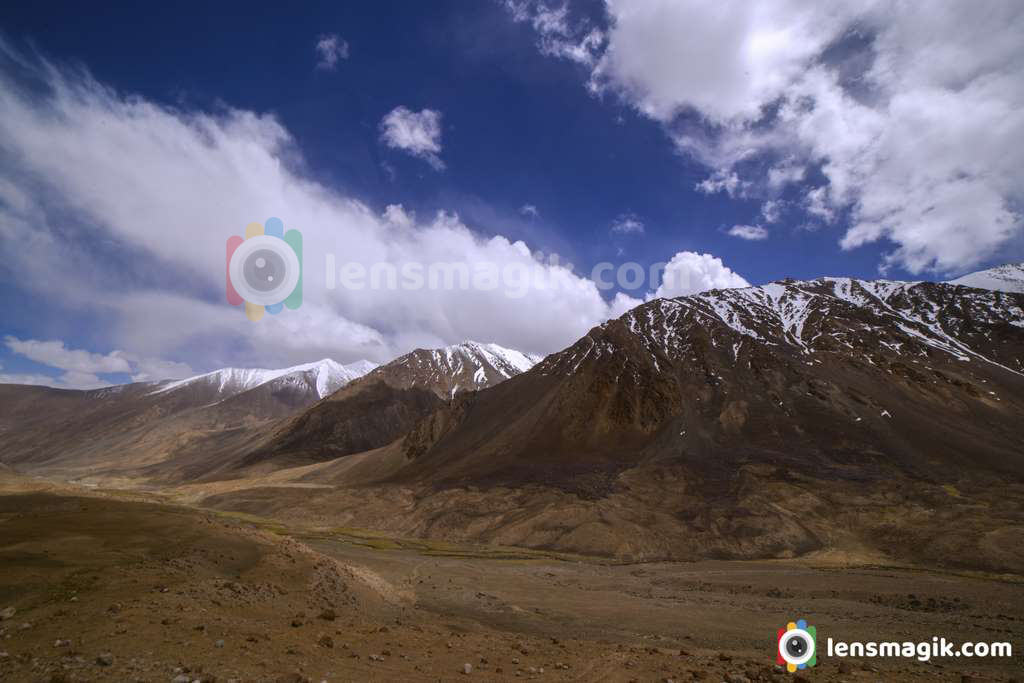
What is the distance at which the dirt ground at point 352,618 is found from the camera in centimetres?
1298

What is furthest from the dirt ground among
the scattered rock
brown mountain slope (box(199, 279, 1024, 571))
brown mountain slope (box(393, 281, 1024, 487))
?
brown mountain slope (box(393, 281, 1024, 487))

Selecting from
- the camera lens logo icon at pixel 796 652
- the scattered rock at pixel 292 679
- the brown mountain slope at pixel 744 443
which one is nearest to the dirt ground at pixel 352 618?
the scattered rock at pixel 292 679

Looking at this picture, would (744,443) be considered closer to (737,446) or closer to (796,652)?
(737,446)

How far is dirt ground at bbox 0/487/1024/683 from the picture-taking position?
511 inches

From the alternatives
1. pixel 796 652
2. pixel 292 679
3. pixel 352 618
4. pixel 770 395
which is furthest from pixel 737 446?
pixel 292 679

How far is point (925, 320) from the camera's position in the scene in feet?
531

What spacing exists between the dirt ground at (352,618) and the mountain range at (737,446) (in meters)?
28.8

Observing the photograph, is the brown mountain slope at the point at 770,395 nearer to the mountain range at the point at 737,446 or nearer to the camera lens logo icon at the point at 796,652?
the mountain range at the point at 737,446

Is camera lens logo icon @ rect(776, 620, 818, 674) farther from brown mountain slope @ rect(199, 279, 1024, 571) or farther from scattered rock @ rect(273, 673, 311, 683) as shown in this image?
brown mountain slope @ rect(199, 279, 1024, 571)

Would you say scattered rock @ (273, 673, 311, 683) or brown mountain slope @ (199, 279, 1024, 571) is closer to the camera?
scattered rock @ (273, 673, 311, 683)

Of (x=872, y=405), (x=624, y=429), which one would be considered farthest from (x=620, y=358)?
(x=872, y=405)

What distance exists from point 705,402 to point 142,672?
121363 millimetres

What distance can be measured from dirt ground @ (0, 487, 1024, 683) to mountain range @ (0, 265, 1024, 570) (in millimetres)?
28844

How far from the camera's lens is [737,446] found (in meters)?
101
